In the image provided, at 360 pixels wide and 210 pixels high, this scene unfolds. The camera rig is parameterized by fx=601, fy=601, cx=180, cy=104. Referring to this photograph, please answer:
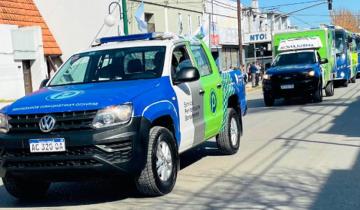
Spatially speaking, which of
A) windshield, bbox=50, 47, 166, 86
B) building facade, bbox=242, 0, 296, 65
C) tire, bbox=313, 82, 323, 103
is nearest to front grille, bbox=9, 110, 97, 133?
windshield, bbox=50, 47, 166, 86

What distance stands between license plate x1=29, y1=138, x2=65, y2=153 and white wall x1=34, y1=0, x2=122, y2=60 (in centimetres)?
2151

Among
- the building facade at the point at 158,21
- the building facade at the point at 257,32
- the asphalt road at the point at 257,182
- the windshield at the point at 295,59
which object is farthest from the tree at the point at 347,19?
the asphalt road at the point at 257,182

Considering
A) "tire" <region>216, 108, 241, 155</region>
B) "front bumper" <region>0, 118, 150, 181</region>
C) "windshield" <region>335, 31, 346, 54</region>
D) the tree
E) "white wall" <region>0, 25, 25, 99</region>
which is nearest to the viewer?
"front bumper" <region>0, 118, 150, 181</region>

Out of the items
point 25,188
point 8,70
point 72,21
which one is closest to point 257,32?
point 72,21

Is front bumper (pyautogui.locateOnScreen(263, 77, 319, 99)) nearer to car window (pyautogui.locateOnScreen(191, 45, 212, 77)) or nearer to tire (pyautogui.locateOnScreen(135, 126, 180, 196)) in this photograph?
car window (pyautogui.locateOnScreen(191, 45, 212, 77))

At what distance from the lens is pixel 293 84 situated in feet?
62.4

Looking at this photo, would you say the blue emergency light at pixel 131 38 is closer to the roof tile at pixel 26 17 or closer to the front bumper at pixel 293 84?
the front bumper at pixel 293 84

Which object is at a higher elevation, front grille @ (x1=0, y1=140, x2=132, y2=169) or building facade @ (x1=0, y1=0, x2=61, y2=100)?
building facade @ (x1=0, y1=0, x2=61, y2=100)

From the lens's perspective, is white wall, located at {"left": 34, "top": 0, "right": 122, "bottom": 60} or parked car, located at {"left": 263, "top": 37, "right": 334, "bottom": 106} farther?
white wall, located at {"left": 34, "top": 0, "right": 122, "bottom": 60}

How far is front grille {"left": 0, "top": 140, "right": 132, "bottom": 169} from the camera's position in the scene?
6.31 m

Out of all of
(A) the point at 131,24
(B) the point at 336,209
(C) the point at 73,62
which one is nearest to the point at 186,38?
(C) the point at 73,62

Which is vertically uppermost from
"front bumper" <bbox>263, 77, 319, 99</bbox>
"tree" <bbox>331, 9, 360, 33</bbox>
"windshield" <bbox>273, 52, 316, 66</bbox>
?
"tree" <bbox>331, 9, 360, 33</bbox>

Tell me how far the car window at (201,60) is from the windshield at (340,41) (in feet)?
59.4

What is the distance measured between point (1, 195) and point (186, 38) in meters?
3.34
